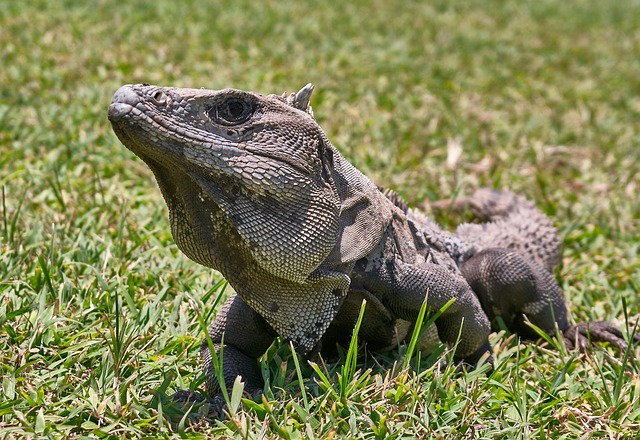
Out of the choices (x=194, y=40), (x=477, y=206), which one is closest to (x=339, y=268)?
(x=477, y=206)

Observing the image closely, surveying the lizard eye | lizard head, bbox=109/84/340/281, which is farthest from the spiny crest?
the lizard eye

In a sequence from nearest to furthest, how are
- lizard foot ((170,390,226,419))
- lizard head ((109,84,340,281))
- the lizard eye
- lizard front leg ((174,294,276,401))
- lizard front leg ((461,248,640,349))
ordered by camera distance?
1. lizard head ((109,84,340,281))
2. the lizard eye
3. lizard foot ((170,390,226,419))
4. lizard front leg ((174,294,276,401))
5. lizard front leg ((461,248,640,349))

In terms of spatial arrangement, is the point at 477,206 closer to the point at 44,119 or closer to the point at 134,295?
the point at 134,295

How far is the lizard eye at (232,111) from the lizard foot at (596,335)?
2.11 m

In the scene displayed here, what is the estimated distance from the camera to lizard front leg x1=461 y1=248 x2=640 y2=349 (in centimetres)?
397

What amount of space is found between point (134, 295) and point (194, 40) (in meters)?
5.21

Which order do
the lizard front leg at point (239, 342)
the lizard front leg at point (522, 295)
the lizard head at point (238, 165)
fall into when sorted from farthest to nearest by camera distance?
the lizard front leg at point (522, 295) → the lizard front leg at point (239, 342) → the lizard head at point (238, 165)

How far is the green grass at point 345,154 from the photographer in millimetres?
3002

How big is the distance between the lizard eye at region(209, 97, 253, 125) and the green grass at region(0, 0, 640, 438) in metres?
0.92

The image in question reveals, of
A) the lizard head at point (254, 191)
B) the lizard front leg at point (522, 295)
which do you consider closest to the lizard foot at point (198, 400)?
the lizard head at point (254, 191)

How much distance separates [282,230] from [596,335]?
2112 mm

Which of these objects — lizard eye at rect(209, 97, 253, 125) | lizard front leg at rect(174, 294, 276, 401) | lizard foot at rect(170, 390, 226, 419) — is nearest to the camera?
lizard eye at rect(209, 97, 253, 125)

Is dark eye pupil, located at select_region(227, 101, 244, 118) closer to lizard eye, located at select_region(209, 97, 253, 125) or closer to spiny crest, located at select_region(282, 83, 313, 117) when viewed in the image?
lizard eye, located at select_region(209, 97, 253, 125)

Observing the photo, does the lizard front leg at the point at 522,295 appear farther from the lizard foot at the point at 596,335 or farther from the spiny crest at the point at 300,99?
the spiny crest at the point at 300,99
